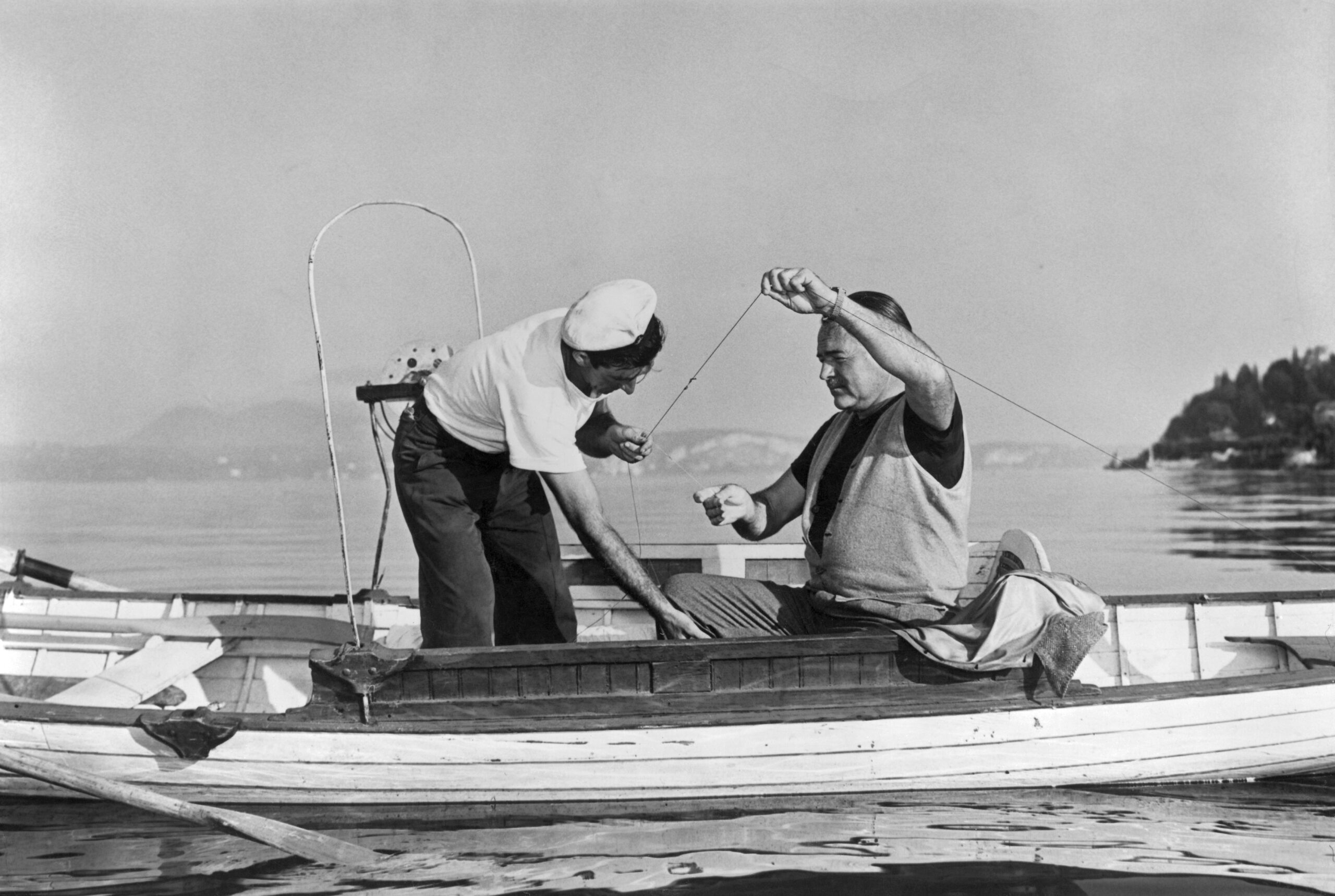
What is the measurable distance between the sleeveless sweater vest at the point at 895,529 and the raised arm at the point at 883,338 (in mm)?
273

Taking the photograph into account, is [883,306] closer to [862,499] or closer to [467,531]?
[862,499]

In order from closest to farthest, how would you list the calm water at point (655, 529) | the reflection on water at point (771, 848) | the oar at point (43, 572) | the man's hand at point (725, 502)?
the reflection on water at point (771, 848), the man's hand at point (725, 502), the oar at point (43, 572), the calm water at point (655, 529)

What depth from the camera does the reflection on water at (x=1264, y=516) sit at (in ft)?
40.2

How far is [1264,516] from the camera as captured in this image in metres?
13.4

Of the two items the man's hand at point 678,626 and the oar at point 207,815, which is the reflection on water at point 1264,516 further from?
the oar at point 207,815

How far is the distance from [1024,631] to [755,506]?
111 cm

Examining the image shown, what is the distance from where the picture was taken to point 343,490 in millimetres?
18656

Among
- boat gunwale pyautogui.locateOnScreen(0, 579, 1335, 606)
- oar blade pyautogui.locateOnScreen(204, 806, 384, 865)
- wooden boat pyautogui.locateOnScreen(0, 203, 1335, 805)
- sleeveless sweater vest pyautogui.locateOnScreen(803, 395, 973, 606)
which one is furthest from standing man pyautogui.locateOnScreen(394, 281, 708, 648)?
boat gunwale pyautogui.locateOnScreen(0, 579, 1335, 606)

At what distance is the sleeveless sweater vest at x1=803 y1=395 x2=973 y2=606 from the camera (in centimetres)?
407

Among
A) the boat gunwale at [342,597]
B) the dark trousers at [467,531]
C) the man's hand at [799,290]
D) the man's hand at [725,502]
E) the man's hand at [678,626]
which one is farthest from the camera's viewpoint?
the boat gunwale at [342,597]

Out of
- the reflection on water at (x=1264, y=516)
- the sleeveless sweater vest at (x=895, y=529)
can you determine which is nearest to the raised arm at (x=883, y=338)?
the sleeveless sweater vest at (x=895, y=529)

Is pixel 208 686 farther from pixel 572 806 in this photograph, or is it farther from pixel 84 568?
pixel 84 568

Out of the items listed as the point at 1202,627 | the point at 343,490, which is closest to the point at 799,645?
the point at 1202,627

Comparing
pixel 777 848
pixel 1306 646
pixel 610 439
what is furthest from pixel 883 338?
pixel 1306 646
